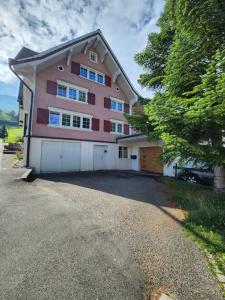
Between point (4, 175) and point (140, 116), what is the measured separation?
845 centimetres

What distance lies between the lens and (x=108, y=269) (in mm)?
2967

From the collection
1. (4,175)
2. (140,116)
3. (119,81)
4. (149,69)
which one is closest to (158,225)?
(140,116)

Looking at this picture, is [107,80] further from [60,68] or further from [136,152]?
[136,152]

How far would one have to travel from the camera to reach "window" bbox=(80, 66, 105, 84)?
1644 centimetres

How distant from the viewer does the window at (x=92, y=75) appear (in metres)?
16.4

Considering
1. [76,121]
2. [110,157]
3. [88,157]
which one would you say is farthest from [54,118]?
[110,157]

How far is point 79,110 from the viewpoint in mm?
15828

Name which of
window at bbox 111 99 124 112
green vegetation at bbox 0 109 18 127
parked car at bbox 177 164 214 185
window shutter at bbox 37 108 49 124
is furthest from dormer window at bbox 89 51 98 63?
Answer: green vegetation at bbox 0 109 18 127

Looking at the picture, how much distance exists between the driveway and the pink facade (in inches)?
360

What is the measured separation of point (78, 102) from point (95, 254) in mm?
14312

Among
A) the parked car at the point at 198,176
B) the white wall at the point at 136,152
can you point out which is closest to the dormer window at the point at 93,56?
the white wall at the point at 136,152

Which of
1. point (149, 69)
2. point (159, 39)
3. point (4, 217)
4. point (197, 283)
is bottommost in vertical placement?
point (197, 283)

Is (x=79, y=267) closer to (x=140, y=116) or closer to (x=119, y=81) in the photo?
(x=140, y=116)

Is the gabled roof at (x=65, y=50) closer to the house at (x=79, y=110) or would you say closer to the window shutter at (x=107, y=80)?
the house at (x=79, y=110)
